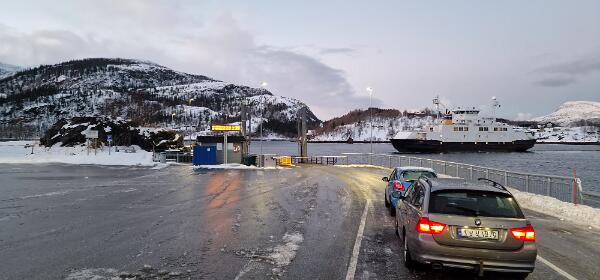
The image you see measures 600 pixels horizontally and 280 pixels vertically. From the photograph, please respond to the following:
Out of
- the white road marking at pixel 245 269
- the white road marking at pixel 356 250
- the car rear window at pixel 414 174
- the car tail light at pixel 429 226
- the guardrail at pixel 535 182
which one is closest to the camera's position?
the car tail light at pixel 429 226

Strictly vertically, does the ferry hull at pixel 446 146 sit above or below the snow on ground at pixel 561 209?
above

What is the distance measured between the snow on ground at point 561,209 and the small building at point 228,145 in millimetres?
27874

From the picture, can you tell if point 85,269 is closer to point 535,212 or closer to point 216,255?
point 216,255

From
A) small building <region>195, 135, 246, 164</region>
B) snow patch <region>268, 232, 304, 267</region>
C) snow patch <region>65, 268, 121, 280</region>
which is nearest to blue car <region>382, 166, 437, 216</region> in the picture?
snow patch <region>268, 232, 304, 267</region>

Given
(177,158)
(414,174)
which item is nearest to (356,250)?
(414,174)

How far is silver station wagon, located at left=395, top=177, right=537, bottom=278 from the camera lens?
6.04 metres

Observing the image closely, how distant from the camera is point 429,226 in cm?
632

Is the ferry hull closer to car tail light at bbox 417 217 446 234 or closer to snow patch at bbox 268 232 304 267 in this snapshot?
snow patch at bbox 268 232 304 267

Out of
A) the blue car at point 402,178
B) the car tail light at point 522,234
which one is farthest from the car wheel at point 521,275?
the blue car at point 402,178

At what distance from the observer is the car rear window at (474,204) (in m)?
6.31

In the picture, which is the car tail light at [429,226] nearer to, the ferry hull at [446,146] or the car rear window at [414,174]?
the car rear window at [414,174]

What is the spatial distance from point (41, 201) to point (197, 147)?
2419 centimetres

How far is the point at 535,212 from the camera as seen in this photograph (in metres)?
14.5

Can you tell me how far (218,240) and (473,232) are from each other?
16.3ft
